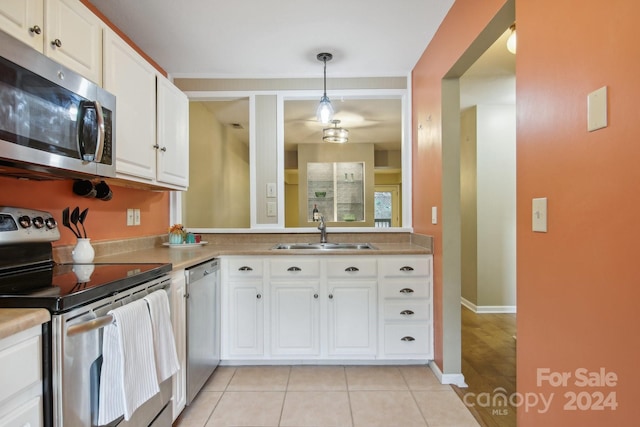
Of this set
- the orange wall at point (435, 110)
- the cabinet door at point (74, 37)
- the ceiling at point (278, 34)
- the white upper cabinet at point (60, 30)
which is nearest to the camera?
the white upper cabinet at point (60, 30)

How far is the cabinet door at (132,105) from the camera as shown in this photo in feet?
5.73

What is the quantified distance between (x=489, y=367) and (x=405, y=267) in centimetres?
97

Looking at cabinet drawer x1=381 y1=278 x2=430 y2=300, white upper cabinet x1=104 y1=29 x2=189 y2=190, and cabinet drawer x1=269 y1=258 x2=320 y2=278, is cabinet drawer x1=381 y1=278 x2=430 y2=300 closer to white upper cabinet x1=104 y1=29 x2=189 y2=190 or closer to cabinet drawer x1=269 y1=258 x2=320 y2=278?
cabinet drawer x1=269 y1=258 x2=320 y2=278

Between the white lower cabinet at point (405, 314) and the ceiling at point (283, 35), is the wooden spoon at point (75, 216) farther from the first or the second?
the white lower cabinet at point (405, 314)

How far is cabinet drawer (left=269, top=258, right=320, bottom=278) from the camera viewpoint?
2441 millimetres

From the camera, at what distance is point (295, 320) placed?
2436 millimetres

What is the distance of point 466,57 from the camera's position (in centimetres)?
190

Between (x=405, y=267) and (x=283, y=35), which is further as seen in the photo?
(x=405, y=267)

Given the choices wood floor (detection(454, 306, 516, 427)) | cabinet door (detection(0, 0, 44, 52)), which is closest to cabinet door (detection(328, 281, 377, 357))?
wood floor (detection(454, 306, 516, 427))

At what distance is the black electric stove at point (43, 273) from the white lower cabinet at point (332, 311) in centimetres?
97

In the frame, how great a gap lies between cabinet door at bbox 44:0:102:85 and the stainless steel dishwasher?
115cm

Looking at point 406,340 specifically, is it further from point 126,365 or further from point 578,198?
point 126,365

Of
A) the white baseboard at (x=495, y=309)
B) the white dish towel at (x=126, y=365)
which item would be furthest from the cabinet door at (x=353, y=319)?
the white baseboard at (x=495, y=309)

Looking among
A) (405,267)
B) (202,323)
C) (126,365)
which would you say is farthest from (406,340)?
(126,365)
